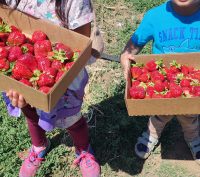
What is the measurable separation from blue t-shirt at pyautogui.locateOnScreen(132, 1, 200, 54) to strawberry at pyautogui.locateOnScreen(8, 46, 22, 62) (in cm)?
77

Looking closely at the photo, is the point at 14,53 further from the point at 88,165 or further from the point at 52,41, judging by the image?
the point at 88,165

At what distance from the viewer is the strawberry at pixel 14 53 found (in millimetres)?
1924

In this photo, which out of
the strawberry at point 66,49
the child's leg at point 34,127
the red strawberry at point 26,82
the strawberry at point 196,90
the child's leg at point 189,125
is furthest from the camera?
the child's leg at point 189,125

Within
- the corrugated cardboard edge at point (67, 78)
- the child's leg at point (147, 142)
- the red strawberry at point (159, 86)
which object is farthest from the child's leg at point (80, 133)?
the corrugated cardboard edge at point (67, 78)

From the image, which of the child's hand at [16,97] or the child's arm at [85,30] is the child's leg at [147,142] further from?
the child's hand at [16,97]

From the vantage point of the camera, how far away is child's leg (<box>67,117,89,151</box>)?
2.54 m

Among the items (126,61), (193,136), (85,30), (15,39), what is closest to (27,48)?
(15,39)

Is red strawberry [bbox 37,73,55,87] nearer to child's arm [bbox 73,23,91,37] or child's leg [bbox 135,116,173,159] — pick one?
child's arm [bbox 73,23,91,37]

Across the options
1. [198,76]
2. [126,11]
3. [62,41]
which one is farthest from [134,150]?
[126,11]

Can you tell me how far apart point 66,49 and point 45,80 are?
0.23 m

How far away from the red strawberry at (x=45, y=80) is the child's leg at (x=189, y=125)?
3.43 feet

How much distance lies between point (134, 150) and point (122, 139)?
0.43 feet

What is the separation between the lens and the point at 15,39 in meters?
1.99

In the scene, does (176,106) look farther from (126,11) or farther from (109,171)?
(126,11)
